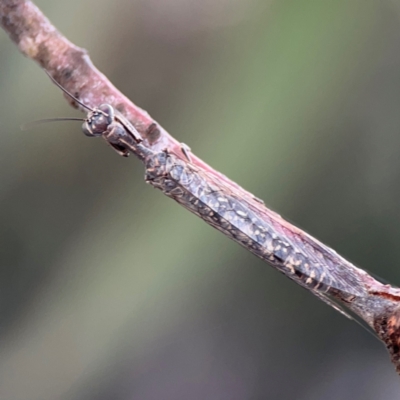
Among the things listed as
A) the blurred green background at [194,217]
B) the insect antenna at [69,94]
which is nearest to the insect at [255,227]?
the insect antenna at [69,94]

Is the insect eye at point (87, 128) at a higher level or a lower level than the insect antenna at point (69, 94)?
lower

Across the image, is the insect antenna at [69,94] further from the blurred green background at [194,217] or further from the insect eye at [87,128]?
the blurred green background at [194,217]

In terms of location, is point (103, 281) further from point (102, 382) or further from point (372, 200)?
point (372, 200)

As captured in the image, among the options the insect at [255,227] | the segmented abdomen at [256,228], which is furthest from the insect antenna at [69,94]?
the segmented abdomen at [256,228]

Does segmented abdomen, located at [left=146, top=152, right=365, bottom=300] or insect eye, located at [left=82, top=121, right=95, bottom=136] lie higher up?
segmented abdomen, located at [left=146, top=152, right=365, bottom=300]

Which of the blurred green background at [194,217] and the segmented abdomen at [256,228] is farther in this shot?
the blurred green background at [194,217]

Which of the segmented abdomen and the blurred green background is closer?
the segmented abdomen

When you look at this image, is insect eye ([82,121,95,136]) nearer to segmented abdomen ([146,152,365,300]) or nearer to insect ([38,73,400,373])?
insect ([38,73,400,373])

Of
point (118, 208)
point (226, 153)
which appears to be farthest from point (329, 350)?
point (118, 208)

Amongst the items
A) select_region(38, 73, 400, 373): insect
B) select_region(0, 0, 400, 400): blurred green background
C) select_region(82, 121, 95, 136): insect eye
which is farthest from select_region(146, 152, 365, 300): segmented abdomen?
select_region(0, 0, 400, 400): blurred green background

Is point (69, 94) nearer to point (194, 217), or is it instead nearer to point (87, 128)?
point (87, 128)
